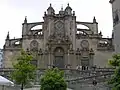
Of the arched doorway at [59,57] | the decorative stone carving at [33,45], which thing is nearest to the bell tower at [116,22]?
the arched doorway at [59,57]

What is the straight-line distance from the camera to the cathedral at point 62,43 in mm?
52000

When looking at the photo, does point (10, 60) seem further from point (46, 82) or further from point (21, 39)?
point (46, 82)

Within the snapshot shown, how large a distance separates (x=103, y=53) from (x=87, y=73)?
1682 centimetres

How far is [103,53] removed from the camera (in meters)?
52.4

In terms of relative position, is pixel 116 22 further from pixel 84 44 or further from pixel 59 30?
pixel 59 30

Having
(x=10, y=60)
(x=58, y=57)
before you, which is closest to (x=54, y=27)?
(x=58, y=57)

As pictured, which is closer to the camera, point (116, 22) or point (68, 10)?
point (116, 22)

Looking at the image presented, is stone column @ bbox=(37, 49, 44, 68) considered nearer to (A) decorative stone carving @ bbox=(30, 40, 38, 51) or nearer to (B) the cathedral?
(B) the cathedral

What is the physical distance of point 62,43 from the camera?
5228cm

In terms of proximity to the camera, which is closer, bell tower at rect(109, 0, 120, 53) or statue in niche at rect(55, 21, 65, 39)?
bell tower at rect(109, 0, 120, 53)

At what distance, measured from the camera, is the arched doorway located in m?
52.4

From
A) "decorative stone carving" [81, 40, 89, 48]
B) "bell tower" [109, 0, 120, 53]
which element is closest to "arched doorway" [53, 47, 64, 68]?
"decorative stone carving" [81, 40, 89, 48]

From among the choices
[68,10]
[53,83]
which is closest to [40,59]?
[68,10]

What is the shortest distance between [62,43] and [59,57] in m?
2.67
